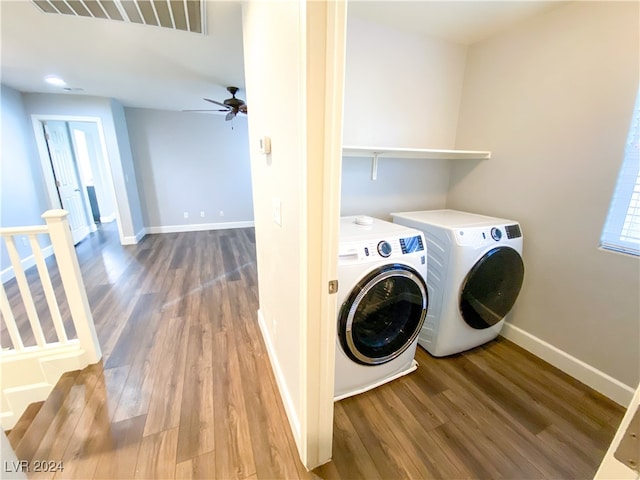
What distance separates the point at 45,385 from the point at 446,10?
353cm

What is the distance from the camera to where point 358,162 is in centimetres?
201

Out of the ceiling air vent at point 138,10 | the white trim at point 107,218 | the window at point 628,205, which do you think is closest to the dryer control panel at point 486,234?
the window at point 628,205

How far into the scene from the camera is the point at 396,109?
2006mm

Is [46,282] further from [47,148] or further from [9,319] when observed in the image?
[47,148]

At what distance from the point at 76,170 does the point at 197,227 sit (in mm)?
2435

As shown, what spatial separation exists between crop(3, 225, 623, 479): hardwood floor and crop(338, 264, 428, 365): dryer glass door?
33cm

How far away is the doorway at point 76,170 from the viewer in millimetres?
3943

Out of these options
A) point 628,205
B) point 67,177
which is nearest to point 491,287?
point 628,205

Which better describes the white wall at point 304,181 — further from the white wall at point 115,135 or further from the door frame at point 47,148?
the door frame at point 47,148

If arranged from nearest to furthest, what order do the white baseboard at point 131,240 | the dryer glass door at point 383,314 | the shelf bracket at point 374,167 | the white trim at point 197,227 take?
the dryer glass door at point 383,314 → the shelf bracket at point 374,167 → the white baseboard at point 131,240 → the white trim at point 197,227

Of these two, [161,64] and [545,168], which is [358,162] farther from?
[161,64]

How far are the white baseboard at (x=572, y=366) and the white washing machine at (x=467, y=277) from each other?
9.0 inches

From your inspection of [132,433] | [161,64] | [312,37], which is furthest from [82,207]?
[312,37]

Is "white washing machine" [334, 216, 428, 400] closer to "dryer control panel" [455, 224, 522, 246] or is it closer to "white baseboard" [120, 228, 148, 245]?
"dryer control panel" [455, 224, 522, 246]
